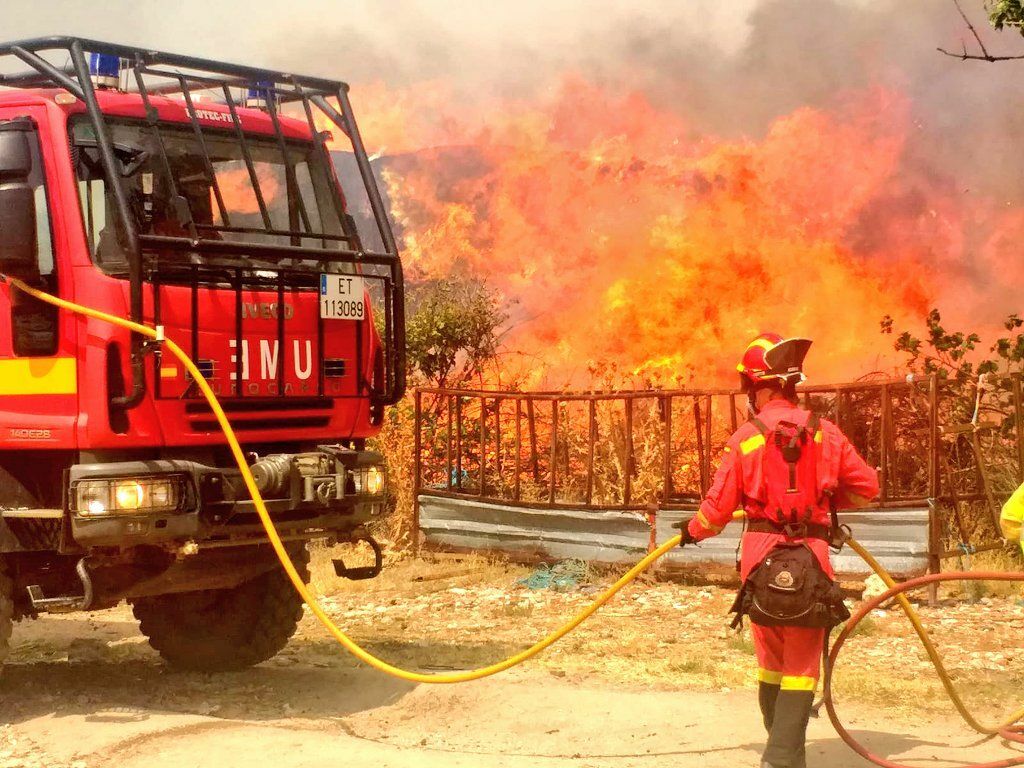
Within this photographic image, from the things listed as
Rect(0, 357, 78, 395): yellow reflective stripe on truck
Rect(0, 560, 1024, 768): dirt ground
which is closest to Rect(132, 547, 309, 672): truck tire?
Rect(0, 560, 1024, 768): dirt ground

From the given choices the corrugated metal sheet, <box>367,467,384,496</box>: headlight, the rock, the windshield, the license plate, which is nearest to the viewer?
the windshield

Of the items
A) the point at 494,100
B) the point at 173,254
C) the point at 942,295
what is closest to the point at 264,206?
the point at 173,254

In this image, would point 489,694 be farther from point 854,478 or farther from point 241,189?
point 241,189

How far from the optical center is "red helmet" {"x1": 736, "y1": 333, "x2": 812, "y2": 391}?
5.61 meters

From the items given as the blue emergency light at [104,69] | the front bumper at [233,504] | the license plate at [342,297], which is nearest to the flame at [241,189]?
the license plate at [342,297]

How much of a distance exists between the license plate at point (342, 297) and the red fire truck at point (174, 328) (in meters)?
0.02

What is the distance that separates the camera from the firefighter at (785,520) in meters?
5.42

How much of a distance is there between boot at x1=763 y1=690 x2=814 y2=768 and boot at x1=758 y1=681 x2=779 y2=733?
0.18 meters

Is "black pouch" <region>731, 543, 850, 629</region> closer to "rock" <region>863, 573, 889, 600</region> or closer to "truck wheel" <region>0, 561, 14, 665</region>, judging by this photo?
"truck wheel" <region>0, 561, 14, 665</region>

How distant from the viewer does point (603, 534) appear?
A: 39.3 ft

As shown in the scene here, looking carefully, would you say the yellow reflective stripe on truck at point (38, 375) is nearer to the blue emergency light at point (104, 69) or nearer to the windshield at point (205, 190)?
the windshield at point (205, 190)

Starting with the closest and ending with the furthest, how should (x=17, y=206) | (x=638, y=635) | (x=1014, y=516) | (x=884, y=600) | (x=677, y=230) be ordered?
(x=1014, y=516) < (x=884, y=600) < (x=17, y=206) < (x=638, y=635) < (x=677, y=230)

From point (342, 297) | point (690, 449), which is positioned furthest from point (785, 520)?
point (690, 449)

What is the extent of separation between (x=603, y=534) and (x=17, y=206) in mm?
6598
